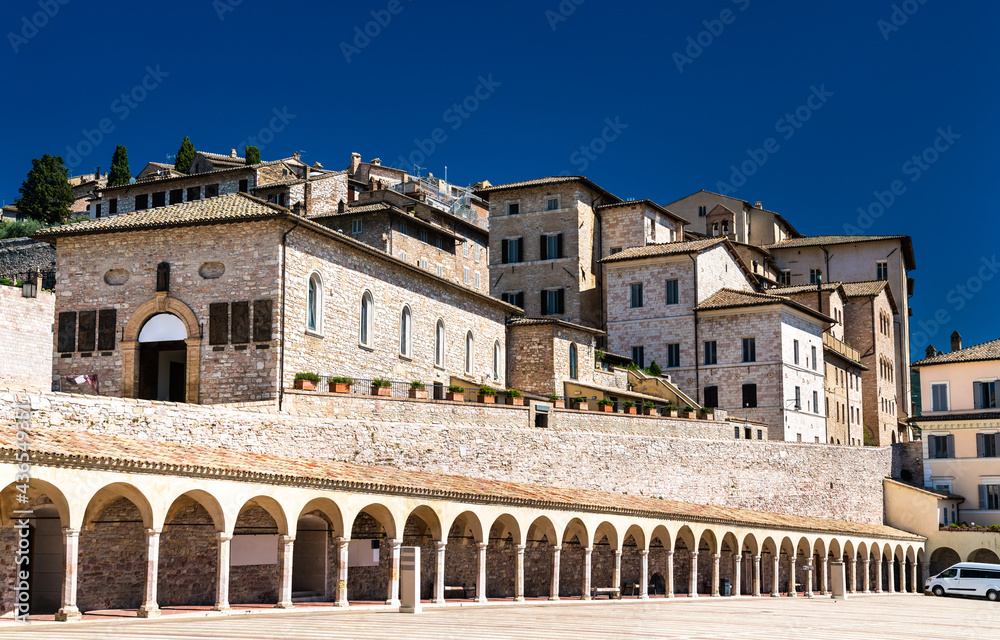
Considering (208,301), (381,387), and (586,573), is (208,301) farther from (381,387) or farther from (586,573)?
(586,573)

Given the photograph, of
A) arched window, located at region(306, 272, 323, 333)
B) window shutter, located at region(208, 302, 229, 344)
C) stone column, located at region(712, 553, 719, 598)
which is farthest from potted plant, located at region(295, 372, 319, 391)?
stone column, located at region(712, 553, 719, 598)

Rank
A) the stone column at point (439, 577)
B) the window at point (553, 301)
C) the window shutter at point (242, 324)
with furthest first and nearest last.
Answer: the window at point (553, 301)
the window shutter at point (242, 324)
the stone column at point (439, 577)

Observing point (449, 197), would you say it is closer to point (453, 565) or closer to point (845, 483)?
point (845, 483)

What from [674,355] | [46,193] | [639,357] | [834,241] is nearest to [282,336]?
[639,357]

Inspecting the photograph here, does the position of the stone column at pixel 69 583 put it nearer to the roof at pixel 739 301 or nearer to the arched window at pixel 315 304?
the arched window at pixel 315 304

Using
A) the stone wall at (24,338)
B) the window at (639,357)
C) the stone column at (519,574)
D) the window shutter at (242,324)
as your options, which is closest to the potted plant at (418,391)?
the window shutter at (242,324)

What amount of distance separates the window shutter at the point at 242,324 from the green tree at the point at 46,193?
58647mm

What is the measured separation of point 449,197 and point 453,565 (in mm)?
54457

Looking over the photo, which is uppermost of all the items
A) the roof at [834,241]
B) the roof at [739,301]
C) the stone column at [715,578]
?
the roof at [834,241]

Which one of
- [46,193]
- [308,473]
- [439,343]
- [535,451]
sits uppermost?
[46,193]

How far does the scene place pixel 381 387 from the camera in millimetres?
38562

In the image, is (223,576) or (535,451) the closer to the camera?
(223,576)

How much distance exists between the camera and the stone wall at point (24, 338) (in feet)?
150

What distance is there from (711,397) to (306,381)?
2872 centimetres
